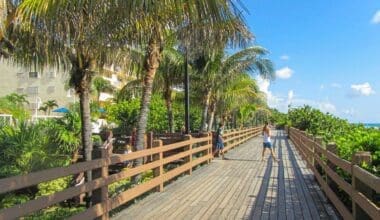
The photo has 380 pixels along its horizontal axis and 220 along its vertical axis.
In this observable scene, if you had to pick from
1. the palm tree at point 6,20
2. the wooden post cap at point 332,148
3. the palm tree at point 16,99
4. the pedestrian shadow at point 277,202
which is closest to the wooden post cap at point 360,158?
the pedestrian shadow at point 277,202

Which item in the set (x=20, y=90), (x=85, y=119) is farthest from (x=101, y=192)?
(x=20, y=90)

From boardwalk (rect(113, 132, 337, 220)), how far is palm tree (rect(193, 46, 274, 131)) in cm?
998

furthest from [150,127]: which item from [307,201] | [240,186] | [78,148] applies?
[307,201]

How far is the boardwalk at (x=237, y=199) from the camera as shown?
796 cm

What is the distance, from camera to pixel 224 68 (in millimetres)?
25312

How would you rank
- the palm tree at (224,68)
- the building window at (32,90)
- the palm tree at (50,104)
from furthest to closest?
1. the building window at (32,90)
2. the palm tree at (50,104)
3. the palm tree at (224,68)

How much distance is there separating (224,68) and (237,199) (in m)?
16.4

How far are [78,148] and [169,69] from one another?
791 cm

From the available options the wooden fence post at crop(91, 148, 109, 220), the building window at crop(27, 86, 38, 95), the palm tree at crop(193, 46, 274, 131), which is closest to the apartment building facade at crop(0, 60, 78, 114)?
the building window at crop(27, 86, 38, 95)

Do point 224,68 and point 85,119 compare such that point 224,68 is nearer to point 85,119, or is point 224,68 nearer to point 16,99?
point 85,119

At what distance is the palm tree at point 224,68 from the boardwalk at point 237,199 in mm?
9980

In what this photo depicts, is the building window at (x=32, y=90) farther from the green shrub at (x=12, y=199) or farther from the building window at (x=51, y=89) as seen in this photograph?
the green shrub at (x=12, y=199)

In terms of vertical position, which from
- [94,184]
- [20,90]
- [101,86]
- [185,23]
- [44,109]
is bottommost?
[94,184]

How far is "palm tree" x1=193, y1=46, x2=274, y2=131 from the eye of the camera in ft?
76.9
